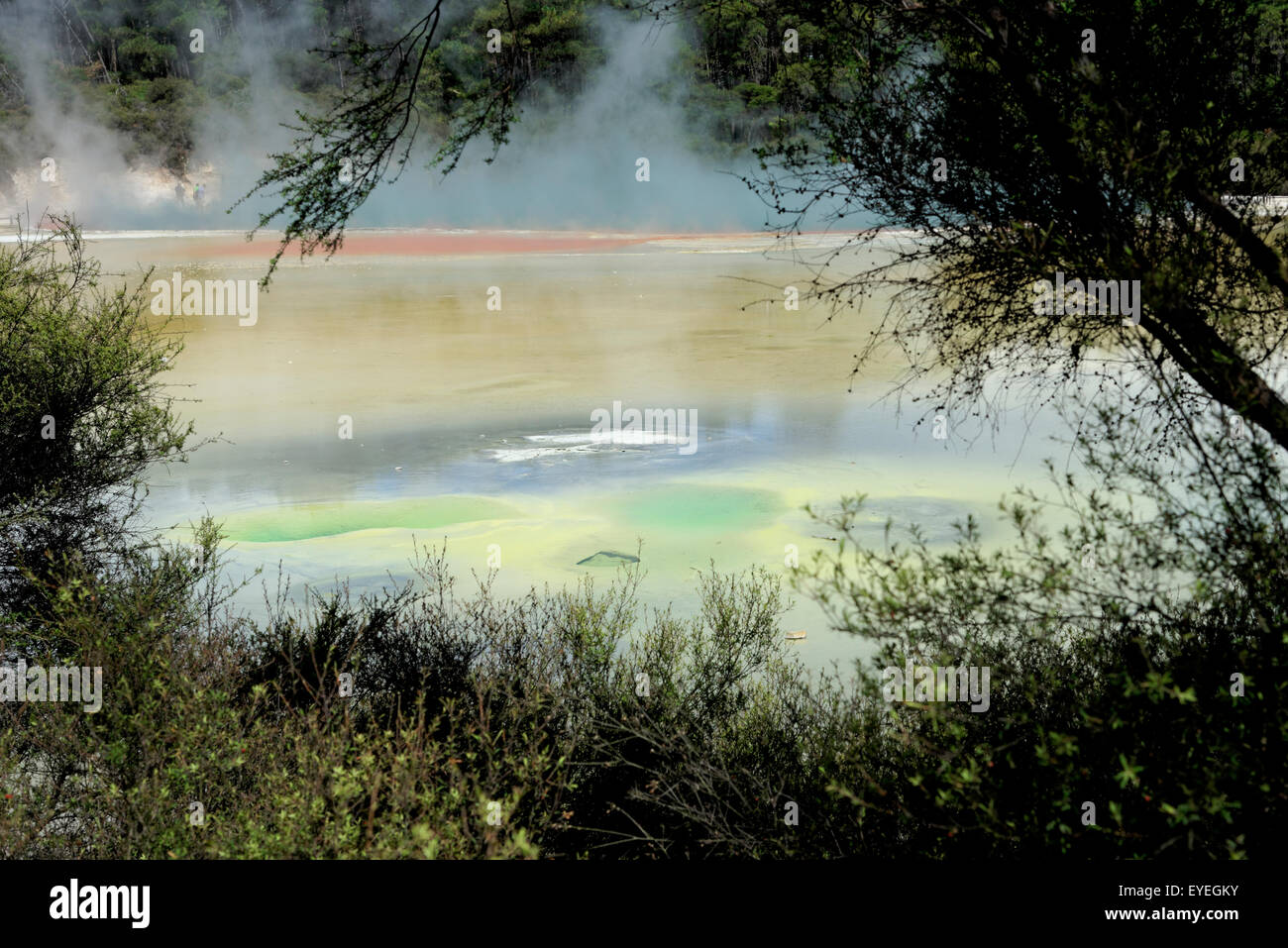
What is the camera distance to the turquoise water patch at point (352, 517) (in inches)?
448

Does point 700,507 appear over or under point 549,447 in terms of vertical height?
under

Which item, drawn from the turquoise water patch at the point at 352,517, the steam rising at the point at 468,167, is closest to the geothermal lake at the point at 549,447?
the turquoise water patch at the point at 352,517

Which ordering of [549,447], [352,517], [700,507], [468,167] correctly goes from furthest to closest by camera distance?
[468,167]
[549,447]
[700,507]
[352,517]

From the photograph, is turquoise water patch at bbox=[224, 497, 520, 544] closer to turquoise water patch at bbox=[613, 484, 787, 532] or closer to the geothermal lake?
the geothermal lake

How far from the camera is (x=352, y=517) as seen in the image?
1182 centimetres

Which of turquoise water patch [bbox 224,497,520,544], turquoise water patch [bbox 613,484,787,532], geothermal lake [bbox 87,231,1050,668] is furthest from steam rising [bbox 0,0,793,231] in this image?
turquoise water patch [bbox 224,497,520,544]

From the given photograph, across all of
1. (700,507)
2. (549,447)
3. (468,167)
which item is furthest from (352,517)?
(468,167)

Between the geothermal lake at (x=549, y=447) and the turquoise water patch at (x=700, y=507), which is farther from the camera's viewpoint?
the turquoise water patch at (x=700, y=507)

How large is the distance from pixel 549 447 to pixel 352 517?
9.98ft

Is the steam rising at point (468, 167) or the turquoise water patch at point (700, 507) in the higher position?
the steam rising at point (468, 167)

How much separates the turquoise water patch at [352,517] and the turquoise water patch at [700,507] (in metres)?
1.23

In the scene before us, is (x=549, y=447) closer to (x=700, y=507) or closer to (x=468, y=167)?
(x=700, y=507)

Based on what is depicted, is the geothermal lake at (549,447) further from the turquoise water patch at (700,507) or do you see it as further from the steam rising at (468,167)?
the steam rising at (468,167)

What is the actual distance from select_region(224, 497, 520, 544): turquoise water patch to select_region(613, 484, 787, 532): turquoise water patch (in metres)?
1.23
